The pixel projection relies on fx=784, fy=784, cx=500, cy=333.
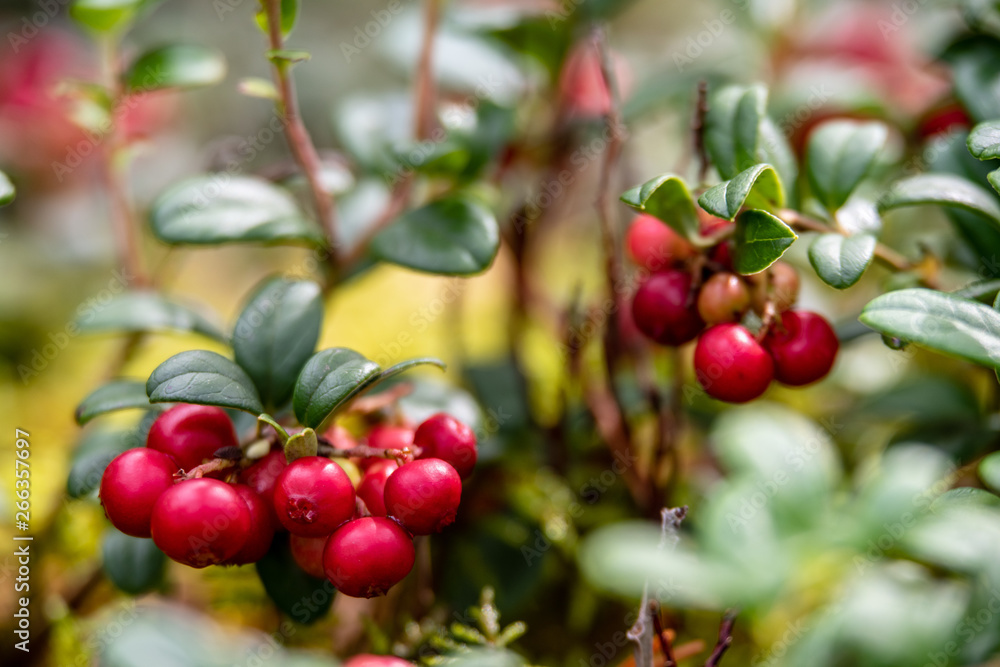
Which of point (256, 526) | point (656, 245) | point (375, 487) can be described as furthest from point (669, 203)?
point (256, 526)

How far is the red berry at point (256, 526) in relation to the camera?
28.7 inches

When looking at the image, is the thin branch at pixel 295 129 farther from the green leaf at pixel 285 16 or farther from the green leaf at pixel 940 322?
the green leaf at pixel 940 322

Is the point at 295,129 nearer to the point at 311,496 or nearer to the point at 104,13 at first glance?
the point at 104,13

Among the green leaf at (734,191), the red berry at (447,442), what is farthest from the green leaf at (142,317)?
the green leaf at (734,191)

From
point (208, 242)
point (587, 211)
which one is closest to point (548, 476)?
point (208, 242)

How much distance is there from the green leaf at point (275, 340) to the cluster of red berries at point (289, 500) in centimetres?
11

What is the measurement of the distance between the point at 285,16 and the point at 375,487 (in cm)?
57

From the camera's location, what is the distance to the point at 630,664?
2.98ft

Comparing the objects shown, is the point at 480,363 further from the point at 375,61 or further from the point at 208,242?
the point at 375,61

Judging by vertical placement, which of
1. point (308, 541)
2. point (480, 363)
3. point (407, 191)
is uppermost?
point (407, 191)

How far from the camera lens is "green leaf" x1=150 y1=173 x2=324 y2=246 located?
102 cm

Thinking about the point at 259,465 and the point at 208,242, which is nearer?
the point at 259,465

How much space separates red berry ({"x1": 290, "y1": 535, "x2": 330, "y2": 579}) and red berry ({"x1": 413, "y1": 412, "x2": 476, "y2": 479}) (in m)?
Answer: 0.13

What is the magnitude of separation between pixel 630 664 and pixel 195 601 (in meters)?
0.80
